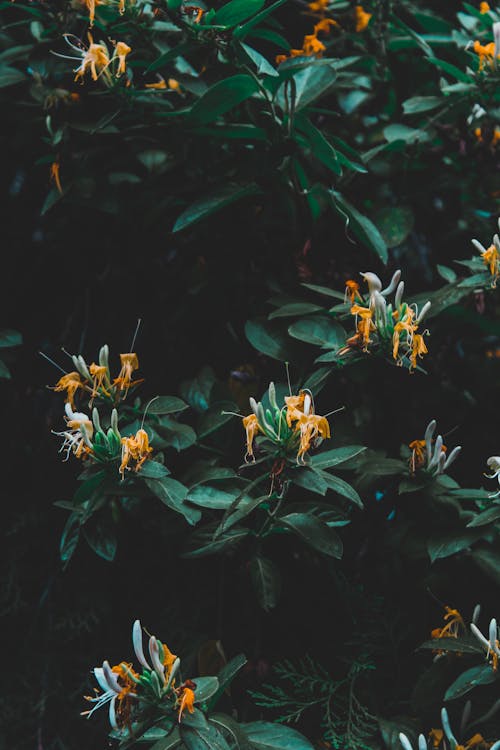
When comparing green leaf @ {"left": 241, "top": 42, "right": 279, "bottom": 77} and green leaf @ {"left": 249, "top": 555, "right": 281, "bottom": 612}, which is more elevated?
green leaf @ {"left": 241, "top": 42, "right": 279, "bottom": 77}

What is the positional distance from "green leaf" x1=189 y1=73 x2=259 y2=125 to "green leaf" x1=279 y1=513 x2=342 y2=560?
24.4 inches

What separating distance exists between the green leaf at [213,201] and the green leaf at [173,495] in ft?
1.41

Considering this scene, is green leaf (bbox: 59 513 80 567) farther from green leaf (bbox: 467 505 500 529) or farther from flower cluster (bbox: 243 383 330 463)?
green leaf (bbox: 467 505 500 529)

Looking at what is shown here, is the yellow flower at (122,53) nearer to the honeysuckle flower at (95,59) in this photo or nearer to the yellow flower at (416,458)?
the honeysuckle flower at (95,59)

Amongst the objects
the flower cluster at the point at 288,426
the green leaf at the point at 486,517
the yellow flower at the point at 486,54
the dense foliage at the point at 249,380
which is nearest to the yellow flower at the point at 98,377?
the dense foliage at the point at 249,380

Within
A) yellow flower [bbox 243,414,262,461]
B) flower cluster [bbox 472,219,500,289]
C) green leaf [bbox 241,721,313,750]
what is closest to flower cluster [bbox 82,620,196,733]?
green leaf [bbox 241,721,313,750]

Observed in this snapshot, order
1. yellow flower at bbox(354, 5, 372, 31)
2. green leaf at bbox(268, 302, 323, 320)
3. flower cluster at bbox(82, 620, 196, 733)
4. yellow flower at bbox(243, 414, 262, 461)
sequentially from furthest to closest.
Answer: yellow flower at bbox(354, 5, 372, 31) → green leaf at bbox(268, 302, 323, 320) → yellow flower at bbox(243, 414, 262, 461) → flower cluster at bbox(82, 620, 196, 733)

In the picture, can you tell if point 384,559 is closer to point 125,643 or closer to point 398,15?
point 125,643

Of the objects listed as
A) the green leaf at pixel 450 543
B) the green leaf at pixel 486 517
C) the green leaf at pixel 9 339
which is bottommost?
the green leaf at pixel 450 543

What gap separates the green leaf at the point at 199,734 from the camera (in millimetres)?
1060

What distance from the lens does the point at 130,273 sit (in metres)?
1.73

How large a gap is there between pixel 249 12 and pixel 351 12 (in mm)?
628

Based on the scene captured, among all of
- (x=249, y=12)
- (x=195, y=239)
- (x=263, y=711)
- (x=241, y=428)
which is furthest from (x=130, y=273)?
(x=263, y=711)

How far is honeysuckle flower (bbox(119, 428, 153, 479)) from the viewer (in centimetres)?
117
